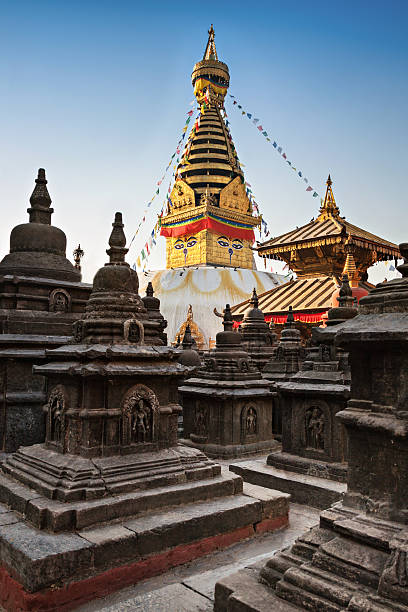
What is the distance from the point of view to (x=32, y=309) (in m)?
7.27

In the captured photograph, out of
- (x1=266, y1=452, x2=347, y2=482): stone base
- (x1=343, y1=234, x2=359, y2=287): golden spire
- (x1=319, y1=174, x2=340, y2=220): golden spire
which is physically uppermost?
(x1=319, y1=174, x2=340, y2=220): golden spire

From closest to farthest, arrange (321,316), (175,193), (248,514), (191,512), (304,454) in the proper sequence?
(191,512), (248,514), (304,454), (321,316), (175,193)

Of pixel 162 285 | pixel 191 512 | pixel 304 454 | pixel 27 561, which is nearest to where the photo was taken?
pixel 27 561

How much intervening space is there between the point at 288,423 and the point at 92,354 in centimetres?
327

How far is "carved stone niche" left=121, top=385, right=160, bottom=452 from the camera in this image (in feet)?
15.9

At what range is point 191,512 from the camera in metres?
4.43

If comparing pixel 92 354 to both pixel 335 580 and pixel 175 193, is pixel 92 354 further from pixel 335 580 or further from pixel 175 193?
pixel 175 193

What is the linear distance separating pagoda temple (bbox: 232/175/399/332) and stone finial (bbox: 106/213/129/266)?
448 inches

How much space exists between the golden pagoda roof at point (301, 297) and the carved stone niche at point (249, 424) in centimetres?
840

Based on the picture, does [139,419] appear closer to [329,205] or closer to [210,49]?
[329,205]

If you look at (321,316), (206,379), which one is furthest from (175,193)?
(206,379)

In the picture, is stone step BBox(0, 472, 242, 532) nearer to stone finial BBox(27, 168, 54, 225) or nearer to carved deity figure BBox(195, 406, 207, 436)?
carved deity figure BBox(195, 406, 207, 436)

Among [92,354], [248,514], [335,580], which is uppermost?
[92,354]

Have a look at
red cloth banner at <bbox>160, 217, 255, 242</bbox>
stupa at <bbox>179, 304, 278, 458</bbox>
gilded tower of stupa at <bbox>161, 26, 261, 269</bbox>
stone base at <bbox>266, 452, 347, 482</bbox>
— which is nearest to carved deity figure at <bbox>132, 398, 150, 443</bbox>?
stone base at <bbox>266, 452, 347, 482</bbox>
